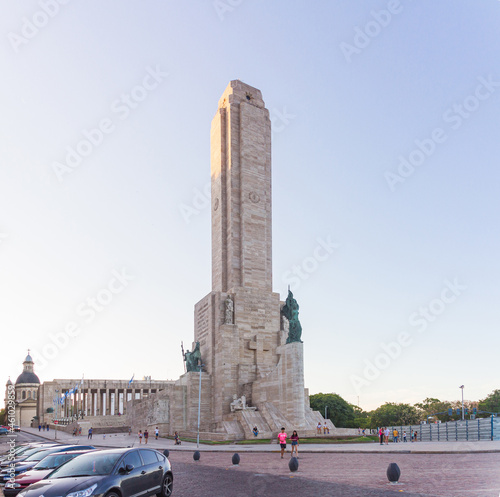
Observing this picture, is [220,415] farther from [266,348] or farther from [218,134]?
[218,134]

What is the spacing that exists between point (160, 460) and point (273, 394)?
3069cm

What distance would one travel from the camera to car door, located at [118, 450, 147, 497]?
455 inches

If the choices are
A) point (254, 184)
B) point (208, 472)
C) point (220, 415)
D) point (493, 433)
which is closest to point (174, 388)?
point (220, 415)

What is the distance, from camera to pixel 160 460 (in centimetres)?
1354

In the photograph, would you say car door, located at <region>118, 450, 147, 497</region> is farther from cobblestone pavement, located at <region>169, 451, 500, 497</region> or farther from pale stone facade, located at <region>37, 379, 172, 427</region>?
pale stone facade, located at <region>37, 379, 172, 427</region>

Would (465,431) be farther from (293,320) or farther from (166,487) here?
(166,487)

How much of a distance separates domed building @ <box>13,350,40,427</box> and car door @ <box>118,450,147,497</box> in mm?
91891

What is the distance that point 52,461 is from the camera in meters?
15.5

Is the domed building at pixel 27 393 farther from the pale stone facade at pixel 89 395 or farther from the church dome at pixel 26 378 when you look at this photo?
the pale stone facade at pixel 89 395

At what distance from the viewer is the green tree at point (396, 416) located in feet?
303

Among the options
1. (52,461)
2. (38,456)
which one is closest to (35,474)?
(52,461)

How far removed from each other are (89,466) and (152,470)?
1.67 m

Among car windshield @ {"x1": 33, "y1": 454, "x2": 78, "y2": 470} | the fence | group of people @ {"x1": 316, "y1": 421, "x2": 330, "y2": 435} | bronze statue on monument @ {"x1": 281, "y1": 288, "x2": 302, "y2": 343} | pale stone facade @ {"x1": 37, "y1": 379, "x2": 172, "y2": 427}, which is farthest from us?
pale stone facade @ {"x1": 37, "y1": 379, "x2": 172, "y2": 427}

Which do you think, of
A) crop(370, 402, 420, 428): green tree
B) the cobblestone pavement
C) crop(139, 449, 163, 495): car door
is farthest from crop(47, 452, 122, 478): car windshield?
crop(370, 402, 420, 428): green tree
